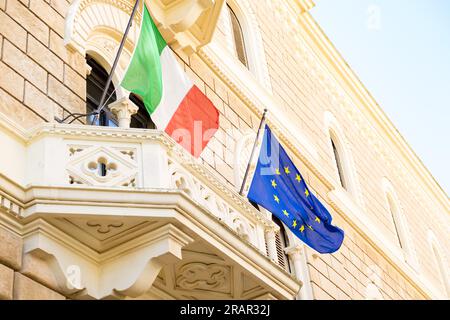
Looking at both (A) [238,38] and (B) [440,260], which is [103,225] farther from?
(B) [440,260]

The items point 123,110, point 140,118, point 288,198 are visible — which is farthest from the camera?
point 288,198

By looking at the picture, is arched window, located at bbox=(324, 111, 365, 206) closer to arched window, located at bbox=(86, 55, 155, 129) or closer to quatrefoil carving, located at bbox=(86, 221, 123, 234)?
arched window, located at bbox=(86, 55, 155, 129)

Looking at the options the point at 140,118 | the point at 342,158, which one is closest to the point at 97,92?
the point at 140,118

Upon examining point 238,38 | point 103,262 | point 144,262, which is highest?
point 238,38

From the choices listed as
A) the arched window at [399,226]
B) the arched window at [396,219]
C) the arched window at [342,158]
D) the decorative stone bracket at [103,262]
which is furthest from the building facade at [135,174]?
the arched window at [396,219]

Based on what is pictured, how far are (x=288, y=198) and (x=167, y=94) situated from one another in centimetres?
260

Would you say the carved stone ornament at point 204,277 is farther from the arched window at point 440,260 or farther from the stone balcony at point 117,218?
the arched window at point 440,260

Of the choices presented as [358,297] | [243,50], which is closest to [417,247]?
[358,297]

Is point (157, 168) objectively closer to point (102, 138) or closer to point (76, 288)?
point (102, 138)

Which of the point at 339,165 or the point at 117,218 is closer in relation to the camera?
the point at 117,218

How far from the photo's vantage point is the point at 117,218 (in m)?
7.54

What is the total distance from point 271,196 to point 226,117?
212 centimetres

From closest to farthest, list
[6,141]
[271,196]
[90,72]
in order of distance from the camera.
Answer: [6,141] → [90,72] → [271,196]
